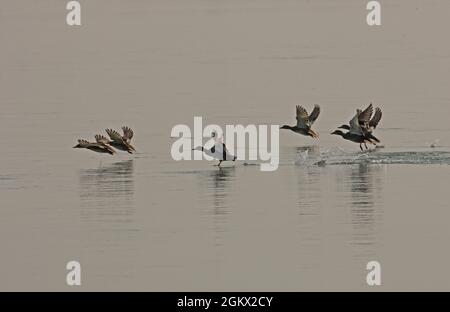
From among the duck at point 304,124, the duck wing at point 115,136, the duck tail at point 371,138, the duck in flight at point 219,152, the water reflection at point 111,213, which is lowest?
the water reflection at point 111,213

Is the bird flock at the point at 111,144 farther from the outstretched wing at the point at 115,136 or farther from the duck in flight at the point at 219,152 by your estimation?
the duck in flight at the point at 219,152

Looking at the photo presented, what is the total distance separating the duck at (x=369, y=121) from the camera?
73.7 feet

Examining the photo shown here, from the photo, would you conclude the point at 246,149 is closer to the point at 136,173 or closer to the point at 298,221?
the point at 136,173

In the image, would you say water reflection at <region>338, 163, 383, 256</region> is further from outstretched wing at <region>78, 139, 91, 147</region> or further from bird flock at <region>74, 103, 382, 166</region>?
outstretched wing at <region>78, 139, 91, 147</region>

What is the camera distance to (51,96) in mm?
28031

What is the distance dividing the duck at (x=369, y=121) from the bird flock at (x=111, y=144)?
330 centimetres

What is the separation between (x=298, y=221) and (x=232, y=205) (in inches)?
46.0

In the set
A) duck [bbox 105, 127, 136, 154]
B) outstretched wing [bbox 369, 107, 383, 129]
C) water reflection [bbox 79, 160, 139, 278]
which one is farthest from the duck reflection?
outstretched wing [bbox 369, 107, 383, 129]

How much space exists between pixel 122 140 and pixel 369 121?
12.3 feet

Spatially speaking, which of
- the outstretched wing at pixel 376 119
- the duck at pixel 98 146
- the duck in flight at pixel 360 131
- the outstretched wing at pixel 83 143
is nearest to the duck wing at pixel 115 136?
the duck at pixel 98 146

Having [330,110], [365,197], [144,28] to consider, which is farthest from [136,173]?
[144,28]

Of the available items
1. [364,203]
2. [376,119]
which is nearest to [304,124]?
[376,119]

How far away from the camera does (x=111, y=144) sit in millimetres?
22344

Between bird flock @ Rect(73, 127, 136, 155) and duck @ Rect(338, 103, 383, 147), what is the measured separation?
10.8 feet
